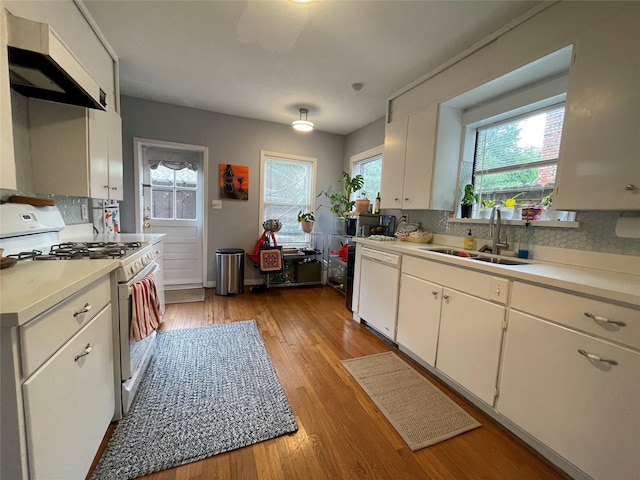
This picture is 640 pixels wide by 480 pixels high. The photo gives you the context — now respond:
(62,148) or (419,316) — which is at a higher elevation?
(62,148)

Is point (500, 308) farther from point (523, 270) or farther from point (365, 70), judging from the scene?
point (365, 70)

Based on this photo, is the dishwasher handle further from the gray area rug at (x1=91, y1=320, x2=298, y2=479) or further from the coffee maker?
the gray area rug at (x1=91, y1=320, x2=298, y2=479)

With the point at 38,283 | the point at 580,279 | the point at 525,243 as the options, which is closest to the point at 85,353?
the point at 38,283

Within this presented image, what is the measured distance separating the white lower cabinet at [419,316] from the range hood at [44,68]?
2.52 meters

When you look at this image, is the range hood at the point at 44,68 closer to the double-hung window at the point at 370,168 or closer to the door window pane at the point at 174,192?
the door window pane at the point at 174,192

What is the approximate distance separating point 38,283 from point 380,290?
224cm

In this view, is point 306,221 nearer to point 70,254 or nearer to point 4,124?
point 70,254

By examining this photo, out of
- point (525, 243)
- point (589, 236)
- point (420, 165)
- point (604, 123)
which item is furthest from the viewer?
point (420, 165)

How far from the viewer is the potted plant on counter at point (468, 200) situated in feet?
7.88

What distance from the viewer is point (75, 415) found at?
38.3 inches

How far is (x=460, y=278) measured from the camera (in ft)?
5.66

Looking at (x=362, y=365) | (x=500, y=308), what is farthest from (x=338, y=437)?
(x=500, y=308)

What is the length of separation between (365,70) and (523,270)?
7.10 feet

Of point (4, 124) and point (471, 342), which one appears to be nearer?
point (4, 124)
